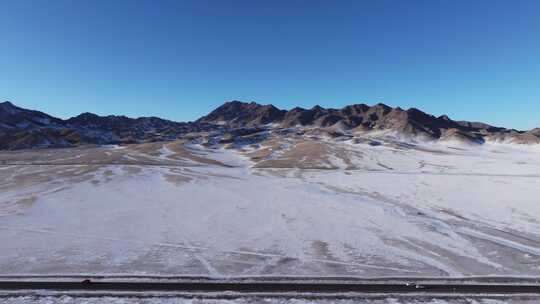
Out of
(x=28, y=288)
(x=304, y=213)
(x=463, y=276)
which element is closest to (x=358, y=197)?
(x=304, y=213)

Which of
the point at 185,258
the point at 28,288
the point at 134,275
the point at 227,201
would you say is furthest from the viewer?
the point at 227,201

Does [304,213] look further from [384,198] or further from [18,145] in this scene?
[18,145]

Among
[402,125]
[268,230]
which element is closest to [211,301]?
[268,230]

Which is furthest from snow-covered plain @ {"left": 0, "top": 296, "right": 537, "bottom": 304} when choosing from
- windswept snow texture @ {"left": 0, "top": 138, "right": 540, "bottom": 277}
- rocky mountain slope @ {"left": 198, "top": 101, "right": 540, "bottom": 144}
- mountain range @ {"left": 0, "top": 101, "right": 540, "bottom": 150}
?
rocky mountain slope @ {"left": 198, "top": 101, "right": 540, "bottom": 144}

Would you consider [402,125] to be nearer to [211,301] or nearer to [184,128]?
[184,128]

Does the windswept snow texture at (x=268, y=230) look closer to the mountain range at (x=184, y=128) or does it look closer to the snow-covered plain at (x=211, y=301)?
the snow-covered plain at (x=211, y=301)

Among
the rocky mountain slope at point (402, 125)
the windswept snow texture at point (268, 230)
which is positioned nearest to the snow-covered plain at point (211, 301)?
the windswept snow texture at point (268, 230)

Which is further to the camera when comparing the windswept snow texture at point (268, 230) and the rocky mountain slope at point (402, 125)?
the rocky mountain slope at point (402, 125)

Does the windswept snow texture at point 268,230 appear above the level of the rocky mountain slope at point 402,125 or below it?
below
